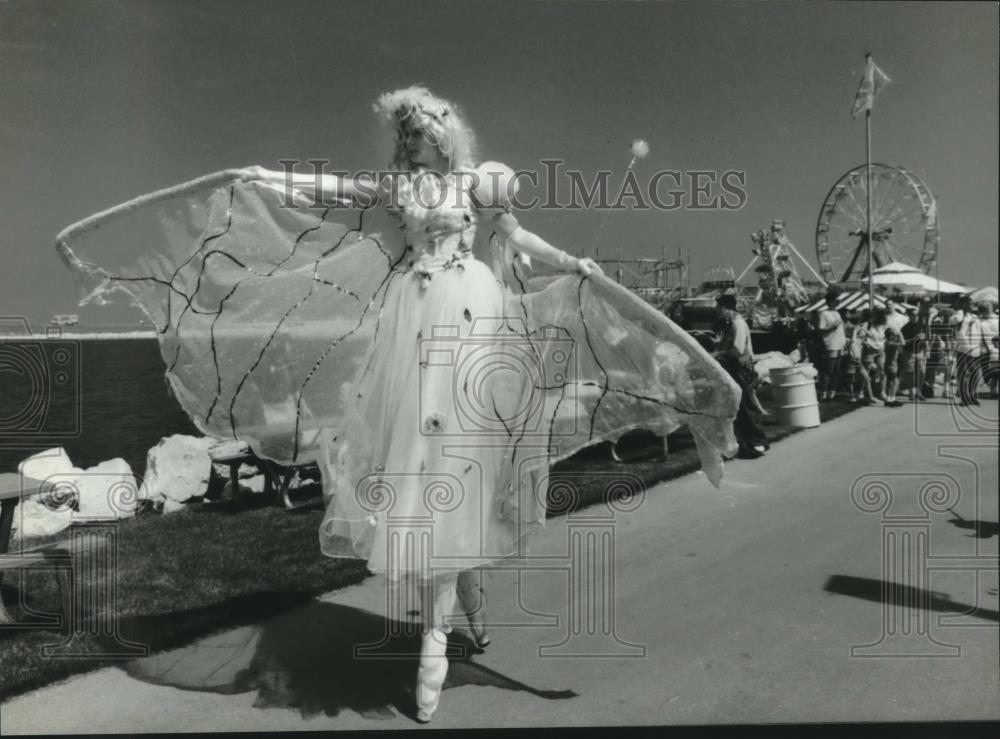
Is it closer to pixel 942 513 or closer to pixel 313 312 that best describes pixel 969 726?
pixel 942 513

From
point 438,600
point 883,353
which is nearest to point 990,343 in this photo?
point 883,353

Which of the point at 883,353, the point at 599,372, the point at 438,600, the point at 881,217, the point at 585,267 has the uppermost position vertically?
the point at 881,217

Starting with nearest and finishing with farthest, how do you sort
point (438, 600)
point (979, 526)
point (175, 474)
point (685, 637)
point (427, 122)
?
point (438, 600), point (427, 122), point (685, 637), point (979, 526), point (175, 474)

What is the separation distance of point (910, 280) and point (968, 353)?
0.88 metres

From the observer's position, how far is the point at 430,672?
2.78 meters

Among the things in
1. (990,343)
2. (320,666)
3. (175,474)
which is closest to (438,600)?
(320,666)

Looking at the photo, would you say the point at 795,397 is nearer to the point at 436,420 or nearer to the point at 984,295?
the point at 984,295

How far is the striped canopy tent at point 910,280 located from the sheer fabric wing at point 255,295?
273 cm

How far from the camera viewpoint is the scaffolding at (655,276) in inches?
147

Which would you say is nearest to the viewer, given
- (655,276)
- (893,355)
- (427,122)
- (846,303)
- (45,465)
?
(427,122)

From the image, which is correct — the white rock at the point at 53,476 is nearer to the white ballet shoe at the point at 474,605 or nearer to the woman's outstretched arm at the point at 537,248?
the white ballet shoe at the point at 474,605

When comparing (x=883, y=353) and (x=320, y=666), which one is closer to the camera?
(x=320, y=666)

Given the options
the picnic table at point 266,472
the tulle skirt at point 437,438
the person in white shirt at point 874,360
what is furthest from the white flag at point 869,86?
the picnic table at point 266,472

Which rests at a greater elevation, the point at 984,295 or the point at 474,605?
the point at 984,295
